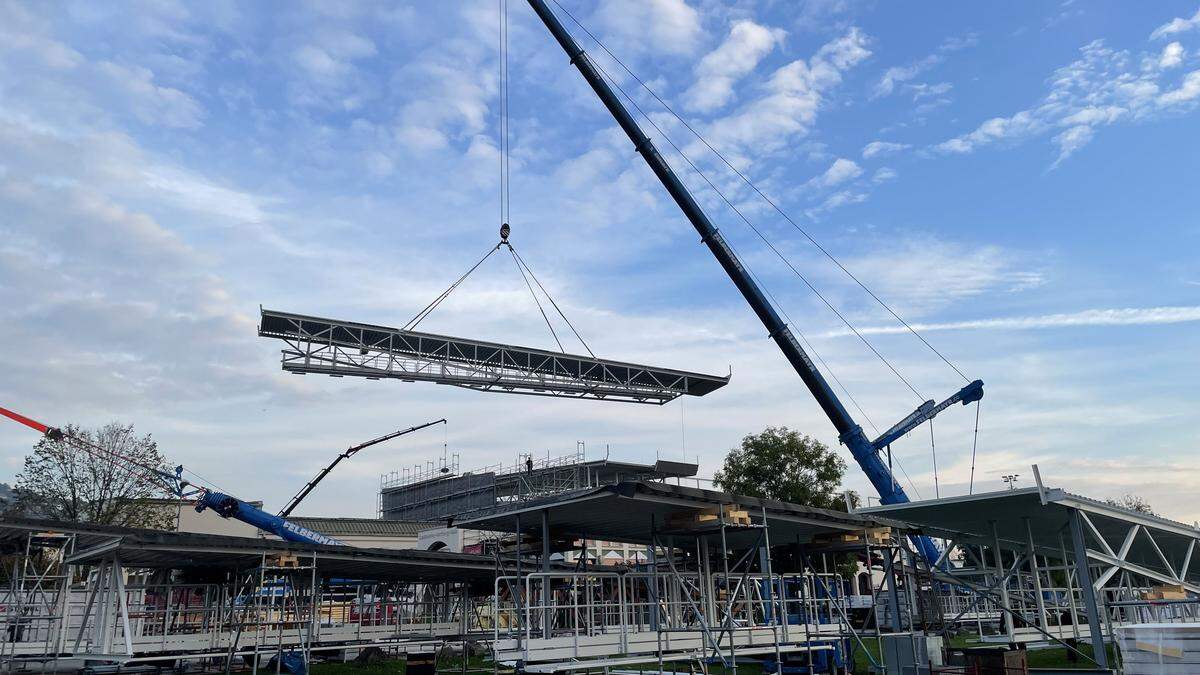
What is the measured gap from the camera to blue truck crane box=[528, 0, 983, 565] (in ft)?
133

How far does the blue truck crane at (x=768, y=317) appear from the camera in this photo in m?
40.5

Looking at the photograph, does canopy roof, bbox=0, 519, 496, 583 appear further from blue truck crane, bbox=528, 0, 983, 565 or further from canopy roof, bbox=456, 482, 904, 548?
blue truck crane, bbox=528, 0, 983, 565

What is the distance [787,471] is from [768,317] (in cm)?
1035

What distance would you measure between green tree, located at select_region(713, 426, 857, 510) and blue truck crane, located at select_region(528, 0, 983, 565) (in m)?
4.99

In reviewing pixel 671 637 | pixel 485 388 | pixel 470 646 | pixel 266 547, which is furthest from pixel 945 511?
pixel 470 646

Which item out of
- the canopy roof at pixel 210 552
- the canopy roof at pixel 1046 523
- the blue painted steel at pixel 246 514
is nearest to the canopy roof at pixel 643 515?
the canopy roof at pixel 1046 523

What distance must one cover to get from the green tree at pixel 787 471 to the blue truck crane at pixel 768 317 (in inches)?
196

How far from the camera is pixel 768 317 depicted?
4103 centimetres

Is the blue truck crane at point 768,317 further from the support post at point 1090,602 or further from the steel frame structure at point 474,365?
the support post at point 1090,602

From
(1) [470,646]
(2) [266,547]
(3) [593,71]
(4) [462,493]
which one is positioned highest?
(3) [593,71]

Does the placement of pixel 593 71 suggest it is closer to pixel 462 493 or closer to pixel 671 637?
pixel 671 637

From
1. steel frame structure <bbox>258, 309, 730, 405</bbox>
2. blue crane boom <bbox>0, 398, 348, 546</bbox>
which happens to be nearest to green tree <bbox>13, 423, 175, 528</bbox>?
blue crane boom <bbox>0, 398, 348, 546</bbox>

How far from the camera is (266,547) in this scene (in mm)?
23578

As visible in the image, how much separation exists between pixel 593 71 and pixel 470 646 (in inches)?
1128
